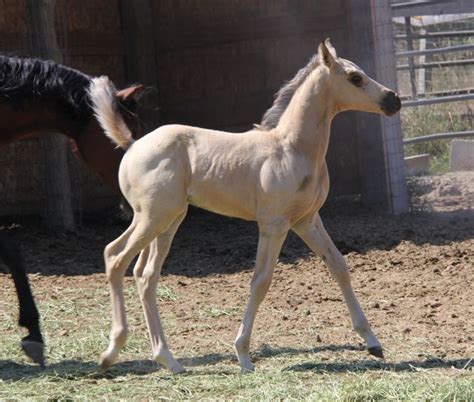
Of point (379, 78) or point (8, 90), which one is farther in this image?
point (379, 78)

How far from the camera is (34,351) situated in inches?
234

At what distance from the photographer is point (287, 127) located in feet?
19.4

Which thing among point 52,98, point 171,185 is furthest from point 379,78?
point 171,185

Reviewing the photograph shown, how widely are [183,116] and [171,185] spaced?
6.13 m

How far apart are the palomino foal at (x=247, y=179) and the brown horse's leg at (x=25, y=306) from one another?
58cm

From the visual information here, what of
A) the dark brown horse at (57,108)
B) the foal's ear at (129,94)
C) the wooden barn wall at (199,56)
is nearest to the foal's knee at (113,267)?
the dark brown horse at (57,108)

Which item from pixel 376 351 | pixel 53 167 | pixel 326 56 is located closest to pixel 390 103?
pixel 326 56

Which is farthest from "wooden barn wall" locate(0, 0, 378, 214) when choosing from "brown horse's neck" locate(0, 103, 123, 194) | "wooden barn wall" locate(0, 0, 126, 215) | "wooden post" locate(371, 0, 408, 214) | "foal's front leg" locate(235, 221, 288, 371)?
"foal's front leg" locate(235, 221, 288, 371)

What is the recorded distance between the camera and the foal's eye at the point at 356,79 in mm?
5875

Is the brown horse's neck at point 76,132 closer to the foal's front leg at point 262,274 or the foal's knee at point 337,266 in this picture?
the foal's front leg at point 262,274

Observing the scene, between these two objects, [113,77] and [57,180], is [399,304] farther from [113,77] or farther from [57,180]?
[113,77]

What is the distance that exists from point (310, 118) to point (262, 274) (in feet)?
3.22

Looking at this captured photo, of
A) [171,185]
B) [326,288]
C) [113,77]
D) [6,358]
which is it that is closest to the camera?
[171,185]

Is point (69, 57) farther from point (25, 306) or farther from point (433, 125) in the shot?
point (433, 125)
